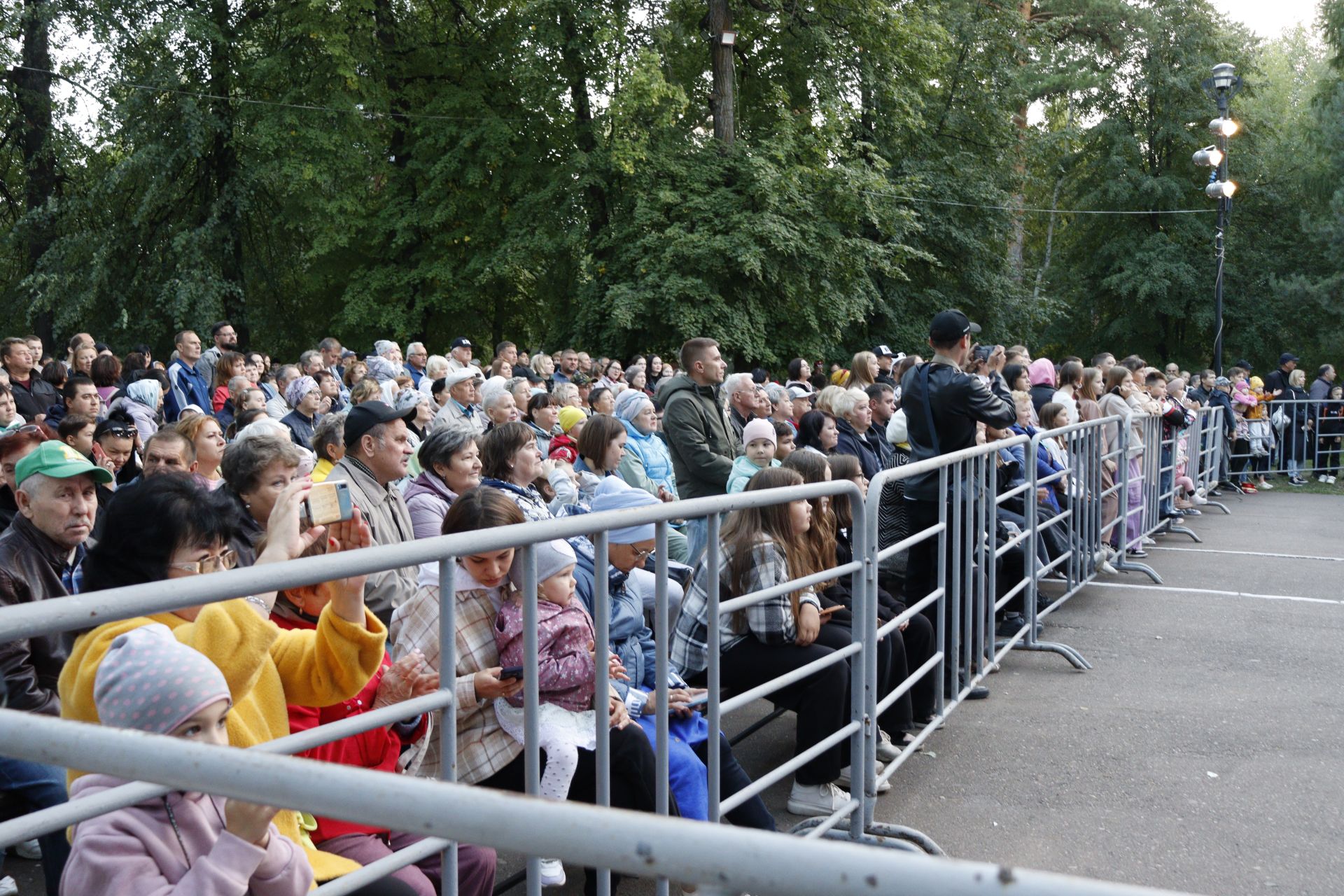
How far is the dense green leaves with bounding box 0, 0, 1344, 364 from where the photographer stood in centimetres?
2416

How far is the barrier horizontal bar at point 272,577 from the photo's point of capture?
1639 mm

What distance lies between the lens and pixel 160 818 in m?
2.06

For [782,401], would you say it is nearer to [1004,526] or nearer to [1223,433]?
[1004,526]

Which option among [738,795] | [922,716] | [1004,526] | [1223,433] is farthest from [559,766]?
[1223,433]

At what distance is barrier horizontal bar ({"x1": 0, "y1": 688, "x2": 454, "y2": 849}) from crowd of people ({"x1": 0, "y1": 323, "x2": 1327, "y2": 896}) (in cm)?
14

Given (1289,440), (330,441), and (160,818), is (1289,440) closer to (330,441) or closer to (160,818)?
(330,441)

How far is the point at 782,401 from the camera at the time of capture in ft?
37.1

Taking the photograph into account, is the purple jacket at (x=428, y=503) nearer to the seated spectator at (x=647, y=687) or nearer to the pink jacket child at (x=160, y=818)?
the seated spectator at (x=647, y=687)

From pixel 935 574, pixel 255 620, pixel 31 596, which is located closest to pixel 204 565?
pixel 255 620

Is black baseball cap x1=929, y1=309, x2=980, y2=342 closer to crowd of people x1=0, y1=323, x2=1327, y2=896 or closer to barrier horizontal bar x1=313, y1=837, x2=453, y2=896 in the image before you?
crowd of people x1=0, y1=323, x2=1327, y2=896

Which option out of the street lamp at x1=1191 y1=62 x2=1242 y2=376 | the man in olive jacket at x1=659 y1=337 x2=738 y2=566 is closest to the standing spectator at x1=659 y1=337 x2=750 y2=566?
the man in olive jacket at x1=659 y1=337 x2=738 y2=566

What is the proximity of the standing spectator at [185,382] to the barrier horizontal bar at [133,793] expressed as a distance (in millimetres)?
9823

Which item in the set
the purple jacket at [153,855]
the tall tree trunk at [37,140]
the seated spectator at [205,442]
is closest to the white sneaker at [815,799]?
the purple jacket at [153,855]

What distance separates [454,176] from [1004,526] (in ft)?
69.2
